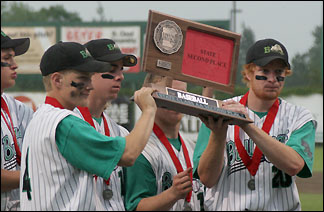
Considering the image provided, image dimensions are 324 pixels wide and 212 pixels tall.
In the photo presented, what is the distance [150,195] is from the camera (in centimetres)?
394

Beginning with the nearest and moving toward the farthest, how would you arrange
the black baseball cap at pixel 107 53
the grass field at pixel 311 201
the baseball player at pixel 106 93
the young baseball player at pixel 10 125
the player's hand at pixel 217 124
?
the player's hand at pixel 217 124 → the young baseball player at pixel 10 125 → the baseball player at pixel 106 93 → the black baseball cap at pixel 107 53 → the grass field at pixel 311 201

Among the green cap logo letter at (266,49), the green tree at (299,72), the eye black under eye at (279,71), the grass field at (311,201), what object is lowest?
the grass field at (311,201)

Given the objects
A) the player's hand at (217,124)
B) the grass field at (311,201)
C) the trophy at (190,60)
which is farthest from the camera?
the grass field at (311,201)

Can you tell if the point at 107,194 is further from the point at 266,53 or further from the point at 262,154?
the point at 266,53

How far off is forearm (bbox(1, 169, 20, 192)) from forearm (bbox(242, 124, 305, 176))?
57.8 inches

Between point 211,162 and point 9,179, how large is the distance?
1.28 metres

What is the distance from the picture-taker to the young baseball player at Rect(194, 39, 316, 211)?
13.0ft

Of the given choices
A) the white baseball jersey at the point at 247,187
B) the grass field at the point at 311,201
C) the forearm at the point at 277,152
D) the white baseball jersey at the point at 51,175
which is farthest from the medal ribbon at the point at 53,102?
the grass field at the point at 311,201

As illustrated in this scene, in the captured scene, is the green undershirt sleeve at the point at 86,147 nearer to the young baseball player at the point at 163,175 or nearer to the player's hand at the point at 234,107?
the young baseball player at the point at 163,175

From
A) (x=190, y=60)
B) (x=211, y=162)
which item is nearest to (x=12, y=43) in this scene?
(x=190, y=60)

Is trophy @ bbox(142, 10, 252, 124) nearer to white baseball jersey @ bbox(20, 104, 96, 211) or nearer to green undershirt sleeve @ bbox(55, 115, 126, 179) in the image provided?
green undershirt sleeve @ bbox(55, 115, 126, 179)

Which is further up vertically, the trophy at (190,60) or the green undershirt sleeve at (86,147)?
the trophy at (190,60)

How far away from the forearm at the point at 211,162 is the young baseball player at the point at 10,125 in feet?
3.89

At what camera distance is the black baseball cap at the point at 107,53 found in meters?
4.38
